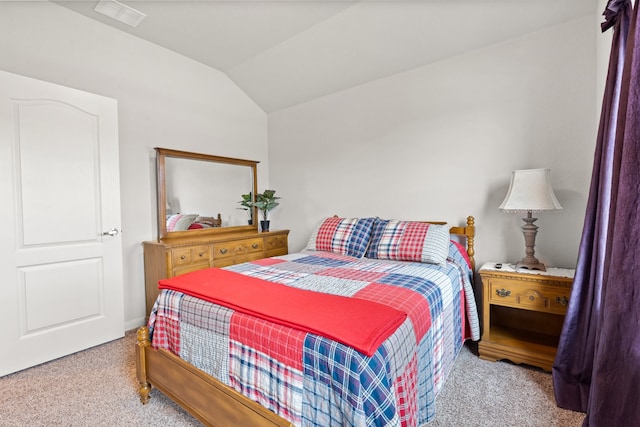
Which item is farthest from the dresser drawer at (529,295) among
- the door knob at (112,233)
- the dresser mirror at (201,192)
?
the door knob at (112,233)

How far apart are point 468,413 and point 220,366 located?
1.34 m

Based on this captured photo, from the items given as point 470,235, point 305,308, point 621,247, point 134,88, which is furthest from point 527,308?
point 134,88

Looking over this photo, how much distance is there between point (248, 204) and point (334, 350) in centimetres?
296

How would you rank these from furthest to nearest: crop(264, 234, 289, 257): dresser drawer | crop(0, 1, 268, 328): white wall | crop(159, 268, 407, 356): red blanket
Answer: crop(264, 234, 289, 257): dresser drawer, crop(0, 1, 268, 328): white wall, crop(159, 268, 407, 356): red blanket

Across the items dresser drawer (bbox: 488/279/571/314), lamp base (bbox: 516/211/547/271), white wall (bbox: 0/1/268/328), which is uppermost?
white wall (bbox: 0/1/268/328)

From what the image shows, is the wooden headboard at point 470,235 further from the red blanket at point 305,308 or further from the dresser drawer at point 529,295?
the red blanket at point 305,308

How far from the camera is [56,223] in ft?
7.52

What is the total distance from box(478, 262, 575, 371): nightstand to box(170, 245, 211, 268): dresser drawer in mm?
2455

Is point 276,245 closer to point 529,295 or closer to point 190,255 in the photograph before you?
point 190,255

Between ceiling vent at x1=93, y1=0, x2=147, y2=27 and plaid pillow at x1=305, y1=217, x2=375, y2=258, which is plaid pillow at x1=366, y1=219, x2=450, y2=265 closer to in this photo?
plaid pillow at x1=305, y1=217, x2=375, y2=258

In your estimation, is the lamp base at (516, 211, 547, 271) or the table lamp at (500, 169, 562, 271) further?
the lamp base at (516, 211, 547, 271)

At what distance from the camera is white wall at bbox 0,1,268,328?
7.68 ft

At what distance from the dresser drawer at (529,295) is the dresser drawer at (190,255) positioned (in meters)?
2.51

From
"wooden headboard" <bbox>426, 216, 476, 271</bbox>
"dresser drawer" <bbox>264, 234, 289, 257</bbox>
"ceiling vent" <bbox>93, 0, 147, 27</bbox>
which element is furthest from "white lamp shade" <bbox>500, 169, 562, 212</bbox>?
"ceiling vent" <bbox>93, 0, 147, 27</bbox>
